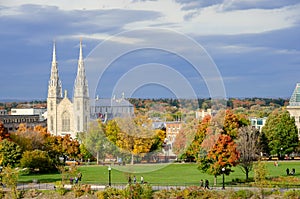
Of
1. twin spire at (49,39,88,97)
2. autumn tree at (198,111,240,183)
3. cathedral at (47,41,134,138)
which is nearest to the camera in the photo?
autumn tree at (198,111,240,183)

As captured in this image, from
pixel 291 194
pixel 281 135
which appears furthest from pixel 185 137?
pixel 281 135

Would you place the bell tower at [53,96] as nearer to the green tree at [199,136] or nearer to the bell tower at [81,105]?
the bell tower at [81,105]

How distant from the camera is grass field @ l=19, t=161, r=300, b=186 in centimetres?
4466

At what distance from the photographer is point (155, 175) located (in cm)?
4966

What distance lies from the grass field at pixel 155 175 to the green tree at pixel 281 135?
7.77 metres

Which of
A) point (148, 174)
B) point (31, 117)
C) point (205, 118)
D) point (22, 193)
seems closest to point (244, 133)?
point (205, 118)

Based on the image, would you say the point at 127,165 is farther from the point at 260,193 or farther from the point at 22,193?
the point at 260,193

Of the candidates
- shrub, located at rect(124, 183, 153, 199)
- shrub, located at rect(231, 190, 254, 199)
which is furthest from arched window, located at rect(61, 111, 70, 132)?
shrub, located at rect(231, 190, 254, 199)

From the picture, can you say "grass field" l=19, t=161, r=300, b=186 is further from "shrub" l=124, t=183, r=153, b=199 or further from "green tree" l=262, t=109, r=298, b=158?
"green tree" l=262, t=109, r=298, b=158

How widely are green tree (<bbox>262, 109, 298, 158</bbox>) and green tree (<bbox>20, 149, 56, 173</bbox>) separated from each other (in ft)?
79.3

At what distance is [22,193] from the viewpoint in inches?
1588

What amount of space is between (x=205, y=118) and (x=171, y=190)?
690 inches

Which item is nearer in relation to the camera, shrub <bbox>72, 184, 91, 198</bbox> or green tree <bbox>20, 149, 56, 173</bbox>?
shrub <bbox>72, 184, 91, 198</bbox>

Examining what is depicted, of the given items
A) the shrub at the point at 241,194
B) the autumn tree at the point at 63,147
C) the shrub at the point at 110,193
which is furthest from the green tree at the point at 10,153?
the shrub at the point at 241,194
